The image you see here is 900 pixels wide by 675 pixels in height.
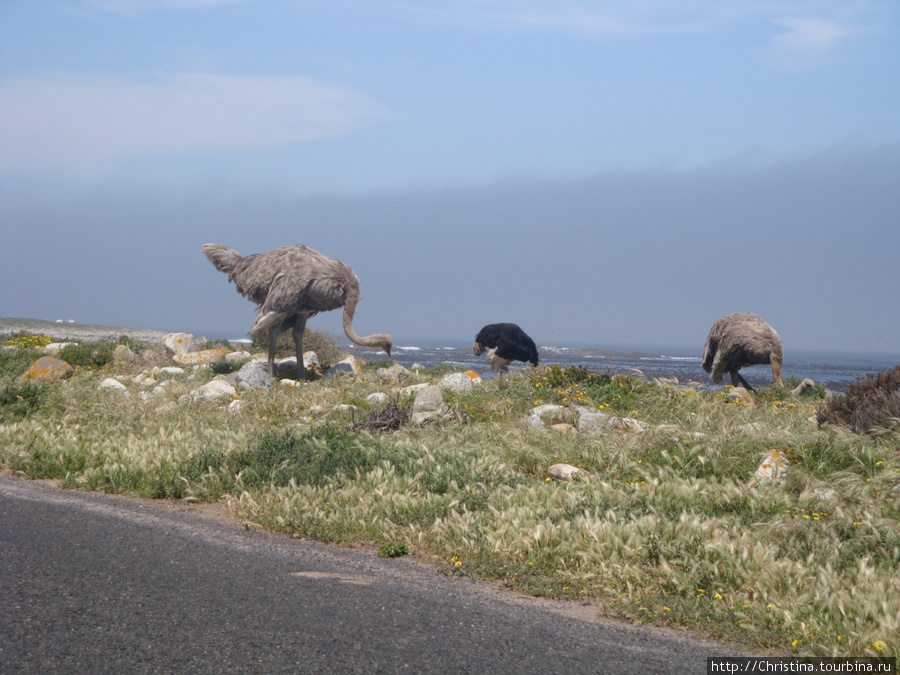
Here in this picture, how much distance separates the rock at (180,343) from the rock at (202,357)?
703 millimetres

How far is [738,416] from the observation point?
9.77 metres

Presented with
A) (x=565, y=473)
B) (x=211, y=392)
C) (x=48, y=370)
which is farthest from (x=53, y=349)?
(x=565, y=473)

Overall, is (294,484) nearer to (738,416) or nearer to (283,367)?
(738,416)

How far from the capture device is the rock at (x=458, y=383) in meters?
12.5

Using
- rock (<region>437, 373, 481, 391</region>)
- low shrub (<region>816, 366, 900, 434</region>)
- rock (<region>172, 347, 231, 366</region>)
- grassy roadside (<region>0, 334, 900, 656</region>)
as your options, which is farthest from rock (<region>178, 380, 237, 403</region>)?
low shrub (<region>816, 366, 900, 434</region>)

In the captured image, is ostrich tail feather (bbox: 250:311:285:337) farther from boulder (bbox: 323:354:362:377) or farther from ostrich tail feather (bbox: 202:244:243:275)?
ostrich tail feather (bbox: 202:244:243:275)

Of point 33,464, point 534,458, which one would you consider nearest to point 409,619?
point 534,458

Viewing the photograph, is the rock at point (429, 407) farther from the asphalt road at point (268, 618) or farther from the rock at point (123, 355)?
the rock at point (123, 355)

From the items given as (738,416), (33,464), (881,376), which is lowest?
(33,464)

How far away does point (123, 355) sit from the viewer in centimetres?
1862

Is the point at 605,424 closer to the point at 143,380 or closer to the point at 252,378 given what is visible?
the point at 252,378

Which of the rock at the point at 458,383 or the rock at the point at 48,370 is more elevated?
the rock at the point at 458,383

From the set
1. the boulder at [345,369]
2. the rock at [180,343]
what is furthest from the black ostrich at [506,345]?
the rock at [180,343]

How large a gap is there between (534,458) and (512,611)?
11.5 ft
